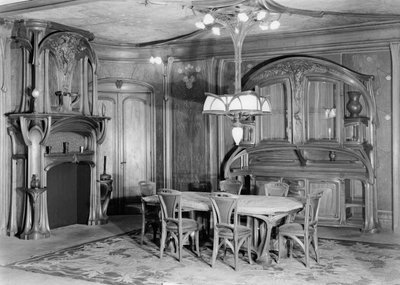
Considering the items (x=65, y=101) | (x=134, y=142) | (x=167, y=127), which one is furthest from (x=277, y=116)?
(x=65, y=101)

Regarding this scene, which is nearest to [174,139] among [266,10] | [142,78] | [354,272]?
[142,78]

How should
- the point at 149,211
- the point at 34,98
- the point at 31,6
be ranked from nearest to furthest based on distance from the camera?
1. the point at 31,6
2. the point at 149,211
3. the point at 34,98

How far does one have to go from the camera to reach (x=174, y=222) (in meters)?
6.17

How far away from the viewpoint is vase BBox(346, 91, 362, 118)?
800 cm

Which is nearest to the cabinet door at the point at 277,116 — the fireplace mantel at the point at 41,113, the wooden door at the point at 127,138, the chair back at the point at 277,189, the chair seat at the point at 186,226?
the chair back at the point at 277,189

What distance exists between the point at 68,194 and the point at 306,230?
4.57m

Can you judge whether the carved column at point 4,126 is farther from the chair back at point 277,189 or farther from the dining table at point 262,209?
the chair back at point 277,189

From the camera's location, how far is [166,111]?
987 centimetres

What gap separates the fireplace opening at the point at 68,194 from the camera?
27.3 ft

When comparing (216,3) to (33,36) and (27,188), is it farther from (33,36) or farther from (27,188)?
(27,188)

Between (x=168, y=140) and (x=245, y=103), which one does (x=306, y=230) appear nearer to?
(x=245, y=103)

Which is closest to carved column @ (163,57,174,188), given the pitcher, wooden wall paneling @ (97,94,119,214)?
wooden wall paneling @ (97,94,119,214)

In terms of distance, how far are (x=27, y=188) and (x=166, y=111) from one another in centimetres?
330

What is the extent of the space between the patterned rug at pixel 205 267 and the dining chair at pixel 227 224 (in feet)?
0.81
